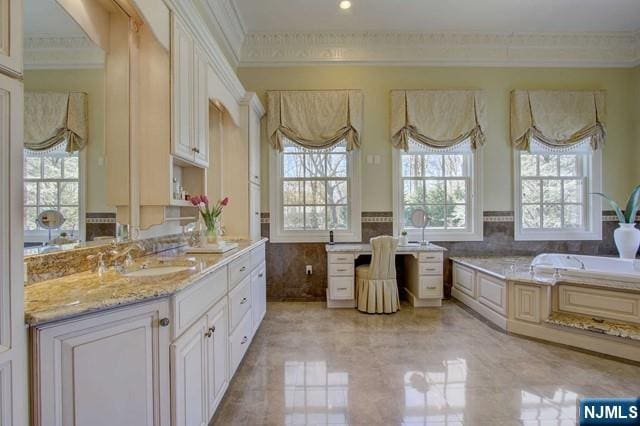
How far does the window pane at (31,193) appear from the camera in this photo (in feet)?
4.48

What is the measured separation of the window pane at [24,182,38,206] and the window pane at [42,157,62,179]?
70mm

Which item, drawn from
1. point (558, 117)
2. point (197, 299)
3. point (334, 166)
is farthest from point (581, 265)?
point (197, 299)

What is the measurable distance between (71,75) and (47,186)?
60 centimetres

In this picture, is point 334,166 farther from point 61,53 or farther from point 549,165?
point 61,53

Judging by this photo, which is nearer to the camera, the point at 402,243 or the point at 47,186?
the point at 47,186

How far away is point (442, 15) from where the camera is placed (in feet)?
12.6

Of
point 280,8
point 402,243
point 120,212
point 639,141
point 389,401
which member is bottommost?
point 389,401

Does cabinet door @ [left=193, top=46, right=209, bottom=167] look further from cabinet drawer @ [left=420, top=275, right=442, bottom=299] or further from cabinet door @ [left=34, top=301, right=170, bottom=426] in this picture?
cabinet drawer @ [left=420, top=275, right=442, bottom=299]

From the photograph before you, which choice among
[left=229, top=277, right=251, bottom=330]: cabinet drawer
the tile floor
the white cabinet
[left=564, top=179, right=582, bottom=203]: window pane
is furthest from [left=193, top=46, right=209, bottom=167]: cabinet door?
[left=564, top=179, right=582, bottom=203]: window pane

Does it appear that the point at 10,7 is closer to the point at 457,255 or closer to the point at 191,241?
the point at 191,241

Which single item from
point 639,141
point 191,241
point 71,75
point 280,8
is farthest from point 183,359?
point 639,141

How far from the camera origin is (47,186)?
1465 mm

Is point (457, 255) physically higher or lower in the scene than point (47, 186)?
lower

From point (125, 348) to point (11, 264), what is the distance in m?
0.48
